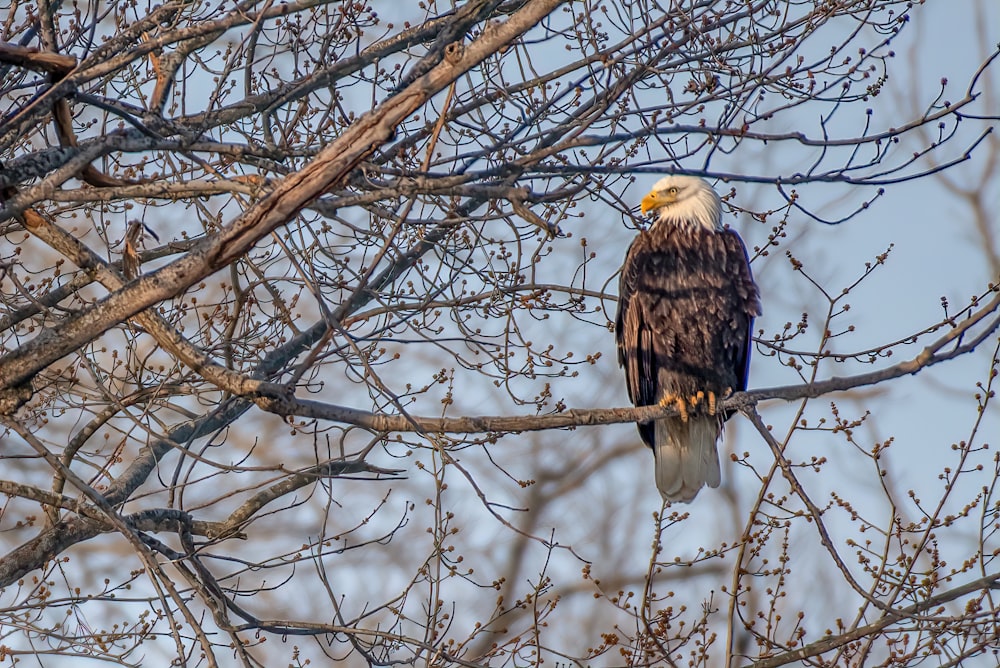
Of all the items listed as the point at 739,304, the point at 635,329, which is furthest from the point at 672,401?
the point at 739,304

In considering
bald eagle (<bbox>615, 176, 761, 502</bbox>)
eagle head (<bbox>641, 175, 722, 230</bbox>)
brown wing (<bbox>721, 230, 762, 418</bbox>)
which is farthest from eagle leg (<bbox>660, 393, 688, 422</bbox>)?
eagle head (<bbox>641, 175, 722, 230</bbox>)

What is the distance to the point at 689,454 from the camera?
572 cm

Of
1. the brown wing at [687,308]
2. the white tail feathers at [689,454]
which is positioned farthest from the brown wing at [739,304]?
the white tail feathers at [689,454]

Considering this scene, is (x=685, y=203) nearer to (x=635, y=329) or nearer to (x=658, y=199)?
(x=658, y=199)

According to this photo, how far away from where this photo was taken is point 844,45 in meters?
4.37

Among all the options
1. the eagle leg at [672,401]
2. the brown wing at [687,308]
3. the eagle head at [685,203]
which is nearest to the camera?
the eagle leg at [672,401]

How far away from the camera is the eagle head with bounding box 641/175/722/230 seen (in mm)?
5652

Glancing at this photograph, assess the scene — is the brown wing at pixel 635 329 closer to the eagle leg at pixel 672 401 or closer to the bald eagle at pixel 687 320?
the bald eagle at pixel 687 320

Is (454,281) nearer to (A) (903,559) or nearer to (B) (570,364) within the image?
(B) (570,364)

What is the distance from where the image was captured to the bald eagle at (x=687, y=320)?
5.46 metres

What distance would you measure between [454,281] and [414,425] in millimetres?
1595

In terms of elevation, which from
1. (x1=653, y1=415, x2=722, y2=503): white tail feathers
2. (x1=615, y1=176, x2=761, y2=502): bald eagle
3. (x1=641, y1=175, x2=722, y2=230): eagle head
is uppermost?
(x1=641, y1=175, x2=722, y2=230): eagle head

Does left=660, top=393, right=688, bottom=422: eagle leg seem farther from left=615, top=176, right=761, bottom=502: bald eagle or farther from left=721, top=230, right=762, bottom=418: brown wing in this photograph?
left=721, top=230, right=762, bottom=418: brown wing

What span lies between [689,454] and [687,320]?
2.41ft
